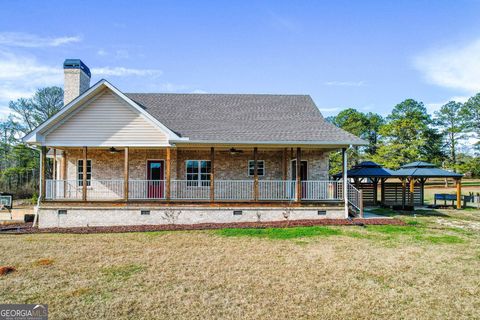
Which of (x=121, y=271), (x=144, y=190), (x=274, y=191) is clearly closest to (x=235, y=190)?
(x=274, y=191)

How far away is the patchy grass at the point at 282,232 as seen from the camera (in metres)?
10.9

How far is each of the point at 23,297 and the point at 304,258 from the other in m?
6.08

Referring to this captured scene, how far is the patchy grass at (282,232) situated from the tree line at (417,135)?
29.1 meters

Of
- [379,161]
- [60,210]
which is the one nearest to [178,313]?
[60,210]

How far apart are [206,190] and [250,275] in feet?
29.0

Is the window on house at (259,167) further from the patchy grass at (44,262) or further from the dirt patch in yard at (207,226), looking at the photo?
the patchy grass at (44,262)

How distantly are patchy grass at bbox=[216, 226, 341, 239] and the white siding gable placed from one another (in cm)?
492

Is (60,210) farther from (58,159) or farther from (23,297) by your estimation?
(23,297)

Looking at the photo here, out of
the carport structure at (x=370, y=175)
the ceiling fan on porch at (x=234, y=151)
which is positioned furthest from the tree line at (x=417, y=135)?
the ceiling fan on porch at (x=234, y=151)

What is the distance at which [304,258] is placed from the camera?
8.00 metres

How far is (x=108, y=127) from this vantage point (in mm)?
13305

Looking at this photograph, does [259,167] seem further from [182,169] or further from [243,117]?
[182,169]

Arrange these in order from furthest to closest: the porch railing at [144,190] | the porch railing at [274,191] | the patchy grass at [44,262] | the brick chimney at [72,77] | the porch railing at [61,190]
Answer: the brick chimney at [72,77], the porch railing at [144,190], the porch railing at [274,191], the porch railing at [61,190], the patchy grass at [44,262]

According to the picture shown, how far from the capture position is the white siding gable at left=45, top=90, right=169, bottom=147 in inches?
522
